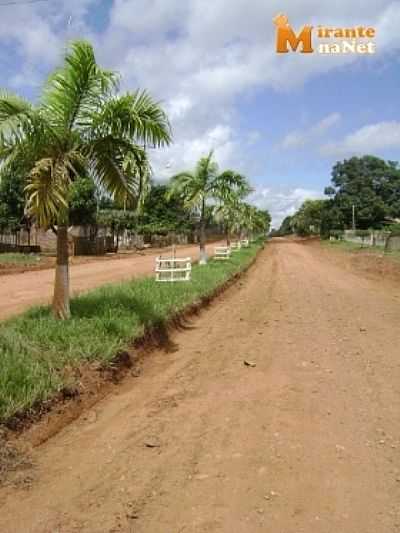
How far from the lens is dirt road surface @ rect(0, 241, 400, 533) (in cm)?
349

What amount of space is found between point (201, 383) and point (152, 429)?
5.29 feet

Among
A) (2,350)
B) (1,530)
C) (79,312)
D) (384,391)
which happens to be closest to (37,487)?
(1,530)

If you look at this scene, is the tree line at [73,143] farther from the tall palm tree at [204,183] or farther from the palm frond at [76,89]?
the tall palm tree at [204,183]

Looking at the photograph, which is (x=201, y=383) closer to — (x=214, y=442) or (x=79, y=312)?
(x=214, y=442)

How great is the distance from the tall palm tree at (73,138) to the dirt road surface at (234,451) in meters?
2.71

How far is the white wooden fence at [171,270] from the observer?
15453 mm

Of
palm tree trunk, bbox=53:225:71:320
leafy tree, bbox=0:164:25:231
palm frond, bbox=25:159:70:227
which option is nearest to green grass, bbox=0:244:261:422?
palm tree trunk, bbox=53:225:71:320

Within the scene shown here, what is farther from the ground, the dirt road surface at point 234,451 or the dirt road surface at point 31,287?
the dirt road surface at point 31,287

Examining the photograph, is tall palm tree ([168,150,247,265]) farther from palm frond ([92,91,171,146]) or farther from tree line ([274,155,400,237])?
tree line ([274,155,400,237])

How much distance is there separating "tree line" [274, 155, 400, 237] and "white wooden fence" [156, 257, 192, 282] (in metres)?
58.4

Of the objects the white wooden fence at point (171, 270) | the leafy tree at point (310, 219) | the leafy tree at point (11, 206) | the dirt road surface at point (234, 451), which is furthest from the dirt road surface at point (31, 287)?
the leafy tree at point (310, 219)

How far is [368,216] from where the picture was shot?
73.1 metres

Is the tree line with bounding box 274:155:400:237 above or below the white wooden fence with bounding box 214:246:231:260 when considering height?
above

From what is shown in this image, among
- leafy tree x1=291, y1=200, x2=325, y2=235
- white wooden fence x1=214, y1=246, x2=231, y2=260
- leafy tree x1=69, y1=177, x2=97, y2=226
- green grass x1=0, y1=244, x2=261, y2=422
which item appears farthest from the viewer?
leafy tree x1=291, y1=200, x2=325, y2=235
